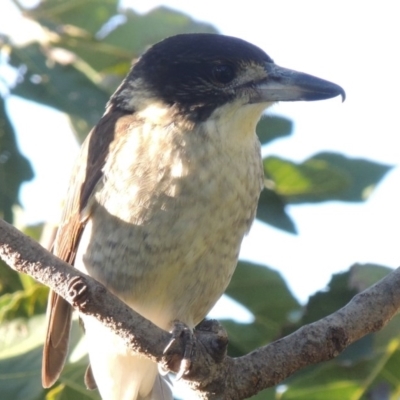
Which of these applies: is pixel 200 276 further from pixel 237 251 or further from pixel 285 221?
pixel 285 221

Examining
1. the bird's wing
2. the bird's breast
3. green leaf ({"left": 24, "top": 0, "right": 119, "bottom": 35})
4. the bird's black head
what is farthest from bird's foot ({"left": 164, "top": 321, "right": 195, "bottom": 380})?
green leaf ({"left": 24, "top": 0, "right": 119, "bottom": 35})

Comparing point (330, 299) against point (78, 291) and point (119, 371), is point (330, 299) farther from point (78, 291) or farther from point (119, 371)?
point (78, 291)

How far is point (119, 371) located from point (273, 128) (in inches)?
48.6

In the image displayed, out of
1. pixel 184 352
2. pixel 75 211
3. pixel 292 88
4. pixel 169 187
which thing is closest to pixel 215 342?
pixel 184 352

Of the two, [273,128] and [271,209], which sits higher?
[273,128]

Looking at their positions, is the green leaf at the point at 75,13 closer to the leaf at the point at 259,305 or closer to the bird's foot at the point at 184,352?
the leaf at the point at 259,305

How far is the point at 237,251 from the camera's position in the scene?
3.54 m

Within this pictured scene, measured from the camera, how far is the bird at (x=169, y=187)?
3.34 m

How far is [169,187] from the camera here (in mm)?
3359

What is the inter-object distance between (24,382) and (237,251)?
0.91 metres

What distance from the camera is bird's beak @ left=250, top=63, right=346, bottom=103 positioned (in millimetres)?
3574

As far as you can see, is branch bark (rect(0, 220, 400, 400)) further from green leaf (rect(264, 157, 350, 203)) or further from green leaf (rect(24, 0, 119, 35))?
green leaf (rect(24, 0, 119, 35))

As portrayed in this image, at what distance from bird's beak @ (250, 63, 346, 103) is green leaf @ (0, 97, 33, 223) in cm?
113

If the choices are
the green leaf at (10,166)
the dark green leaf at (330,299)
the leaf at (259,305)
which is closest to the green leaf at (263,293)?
the leaf at (259,305)
